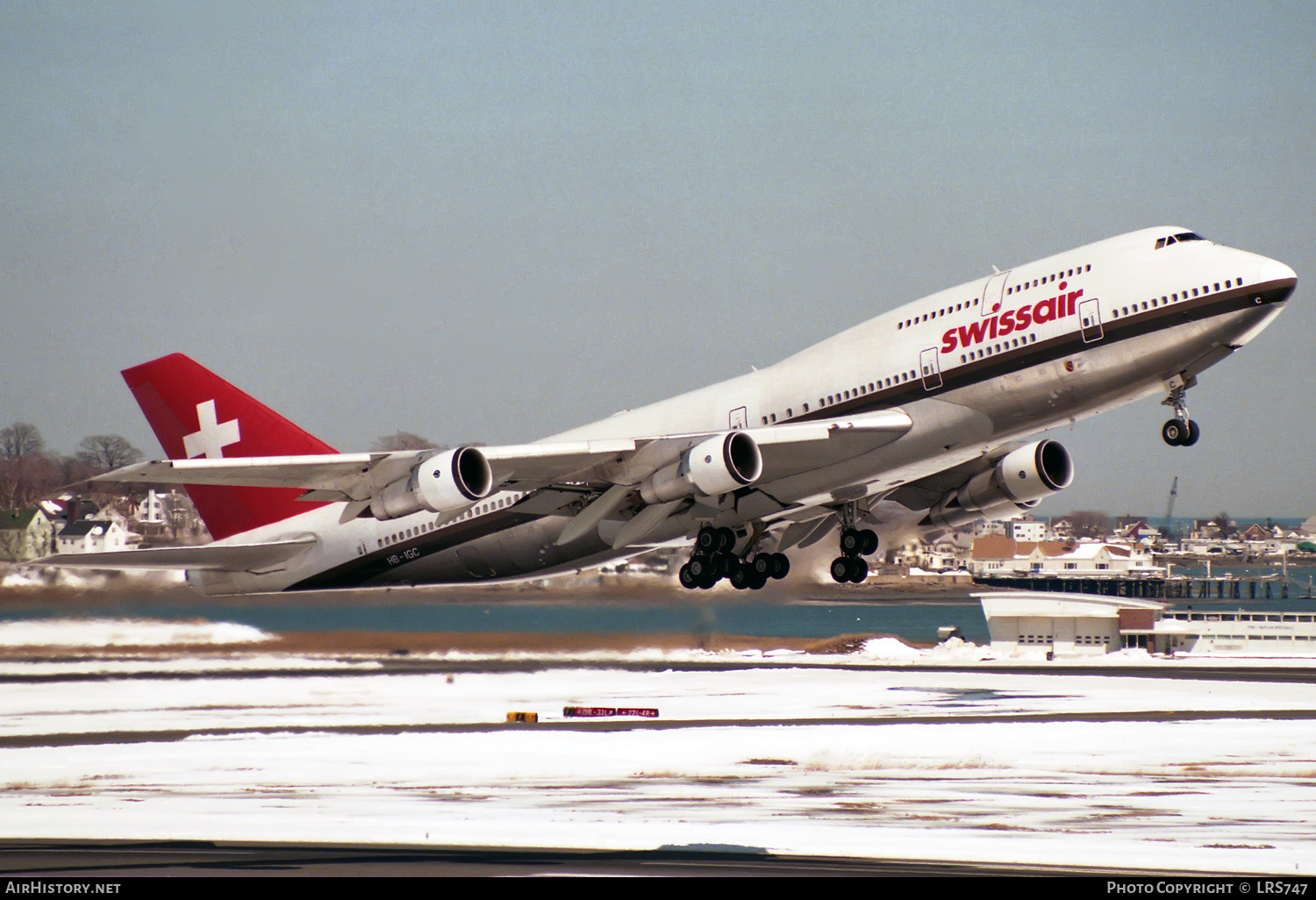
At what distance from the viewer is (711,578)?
1286 inches

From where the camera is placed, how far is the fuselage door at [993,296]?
2828 cm

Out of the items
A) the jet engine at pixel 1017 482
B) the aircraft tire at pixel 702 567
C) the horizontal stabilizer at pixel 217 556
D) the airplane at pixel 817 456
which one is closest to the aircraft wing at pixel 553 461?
the airplane at pixel 817 456

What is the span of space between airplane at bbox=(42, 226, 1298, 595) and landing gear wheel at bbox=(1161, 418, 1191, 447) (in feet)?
0.10

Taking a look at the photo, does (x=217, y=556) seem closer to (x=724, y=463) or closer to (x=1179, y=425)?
(x=724, y=463)

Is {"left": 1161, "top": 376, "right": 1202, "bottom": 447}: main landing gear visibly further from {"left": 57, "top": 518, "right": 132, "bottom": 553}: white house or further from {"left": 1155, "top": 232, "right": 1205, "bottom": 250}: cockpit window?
{"left": 57, "top": 518, "right": 132, "bottom": 553}: white house

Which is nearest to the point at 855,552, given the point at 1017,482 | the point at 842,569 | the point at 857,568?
the point at 857,568

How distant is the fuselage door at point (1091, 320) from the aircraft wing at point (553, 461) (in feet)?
13.2

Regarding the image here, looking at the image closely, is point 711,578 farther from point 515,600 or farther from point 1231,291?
point 515,600

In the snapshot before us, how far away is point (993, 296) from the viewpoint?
2844 cm

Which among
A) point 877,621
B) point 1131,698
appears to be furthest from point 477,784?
point 877,621

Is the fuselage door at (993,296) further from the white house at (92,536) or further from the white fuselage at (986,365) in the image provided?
the white house at (92,536)

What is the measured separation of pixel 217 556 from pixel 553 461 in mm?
13333

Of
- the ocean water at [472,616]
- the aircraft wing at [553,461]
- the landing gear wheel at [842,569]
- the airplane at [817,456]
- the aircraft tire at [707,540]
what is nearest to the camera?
the airplane at [817,456]

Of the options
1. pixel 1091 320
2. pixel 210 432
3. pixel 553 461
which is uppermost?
pixel 210 432
